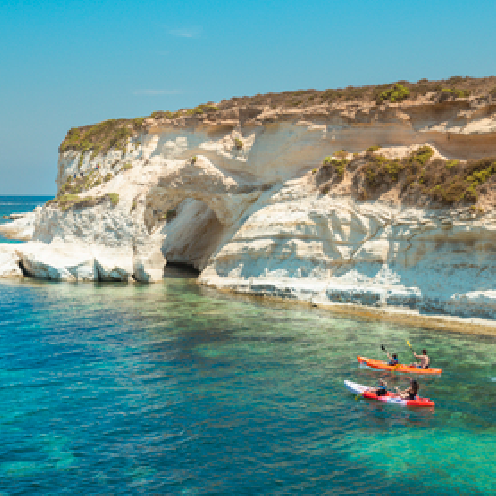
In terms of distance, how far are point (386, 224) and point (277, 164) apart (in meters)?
10.7

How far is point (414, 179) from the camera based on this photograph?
3384 centimetres

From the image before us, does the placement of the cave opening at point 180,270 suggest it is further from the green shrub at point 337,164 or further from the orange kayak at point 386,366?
the orange kayak at point 386,366

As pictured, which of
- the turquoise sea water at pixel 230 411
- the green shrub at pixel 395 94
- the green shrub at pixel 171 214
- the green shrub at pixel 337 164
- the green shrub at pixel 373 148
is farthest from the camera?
the green shrub at pixel 171 214

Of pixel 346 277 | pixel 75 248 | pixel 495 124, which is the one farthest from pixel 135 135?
pixel 495 124

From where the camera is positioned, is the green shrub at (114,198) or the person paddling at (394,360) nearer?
the person paddling at (394,360)

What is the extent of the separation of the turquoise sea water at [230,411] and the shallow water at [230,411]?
55mm

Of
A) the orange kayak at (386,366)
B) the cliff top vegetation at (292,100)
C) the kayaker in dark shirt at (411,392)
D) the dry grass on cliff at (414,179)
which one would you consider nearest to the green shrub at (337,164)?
the dry grass on cliff at (414,179)

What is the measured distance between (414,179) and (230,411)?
71.0 ft

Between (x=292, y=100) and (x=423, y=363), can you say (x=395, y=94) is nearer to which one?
(x=292, y=100)

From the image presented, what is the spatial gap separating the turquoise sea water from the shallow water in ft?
0.18

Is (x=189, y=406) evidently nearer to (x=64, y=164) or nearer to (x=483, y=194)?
(x=483, y=194)

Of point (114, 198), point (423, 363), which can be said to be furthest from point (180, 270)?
point (423, 363)

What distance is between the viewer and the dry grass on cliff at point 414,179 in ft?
102

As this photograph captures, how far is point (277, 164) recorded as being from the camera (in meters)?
40.8
